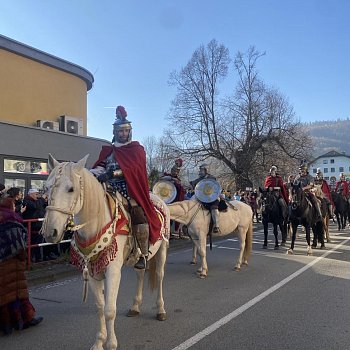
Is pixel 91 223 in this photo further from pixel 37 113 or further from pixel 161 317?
pixel 37 113

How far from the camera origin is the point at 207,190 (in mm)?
9719

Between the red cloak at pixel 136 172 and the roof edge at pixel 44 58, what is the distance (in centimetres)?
1721

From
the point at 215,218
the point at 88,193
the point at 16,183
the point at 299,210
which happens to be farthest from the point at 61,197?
the point at 16,183

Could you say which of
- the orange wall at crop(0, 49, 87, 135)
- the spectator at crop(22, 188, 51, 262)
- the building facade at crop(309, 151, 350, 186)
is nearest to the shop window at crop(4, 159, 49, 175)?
the orange wall at crop(0, 49, 87, 135)

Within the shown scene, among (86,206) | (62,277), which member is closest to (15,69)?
(62,277)

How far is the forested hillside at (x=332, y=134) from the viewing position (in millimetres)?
158375

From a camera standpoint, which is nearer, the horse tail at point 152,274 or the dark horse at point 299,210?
the horse tail at point 152,274

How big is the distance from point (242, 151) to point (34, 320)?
30.0m

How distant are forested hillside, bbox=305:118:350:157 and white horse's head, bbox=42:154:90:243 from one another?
155 meters

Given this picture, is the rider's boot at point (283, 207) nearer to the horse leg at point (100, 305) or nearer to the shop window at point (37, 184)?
the shop window at point (37, 184)

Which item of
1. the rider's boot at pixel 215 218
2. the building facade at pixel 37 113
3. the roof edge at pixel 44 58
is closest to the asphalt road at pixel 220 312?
the rider's boot at pixel 215 218

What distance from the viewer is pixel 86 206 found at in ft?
14.2

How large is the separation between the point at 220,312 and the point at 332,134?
7231 inches

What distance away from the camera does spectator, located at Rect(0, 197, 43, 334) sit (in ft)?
18.0
